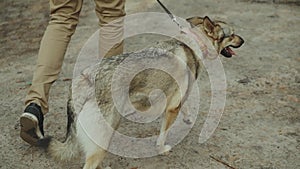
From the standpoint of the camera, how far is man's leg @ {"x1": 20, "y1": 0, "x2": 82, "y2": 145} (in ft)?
12.2

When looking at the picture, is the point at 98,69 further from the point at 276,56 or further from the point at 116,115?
the point at 276,56

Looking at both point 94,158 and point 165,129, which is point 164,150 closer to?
point 165,129

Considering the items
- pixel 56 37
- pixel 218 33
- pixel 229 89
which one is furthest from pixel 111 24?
pixel 229 89

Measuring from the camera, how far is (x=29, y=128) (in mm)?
3578

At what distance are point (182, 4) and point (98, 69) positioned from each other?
4.97 meters

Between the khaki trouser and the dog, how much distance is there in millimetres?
470

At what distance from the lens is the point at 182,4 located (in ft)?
26.2

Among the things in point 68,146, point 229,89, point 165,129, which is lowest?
point 229,89

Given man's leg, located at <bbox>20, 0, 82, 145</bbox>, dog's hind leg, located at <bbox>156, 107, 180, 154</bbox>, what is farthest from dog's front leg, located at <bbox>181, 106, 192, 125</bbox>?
man's leg, located at <bbox>20, 0, 82, 145</bbox>

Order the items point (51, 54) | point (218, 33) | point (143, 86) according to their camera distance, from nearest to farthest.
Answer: point (143, 86) → point (51, 54) → point (218, 33)

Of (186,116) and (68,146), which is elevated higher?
(68,146)

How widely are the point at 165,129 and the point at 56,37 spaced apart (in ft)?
3.97

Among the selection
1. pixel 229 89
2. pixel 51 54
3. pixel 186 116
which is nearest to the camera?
pixel 51 54

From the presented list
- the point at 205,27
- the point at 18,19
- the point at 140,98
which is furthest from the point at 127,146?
the point at 18,19
